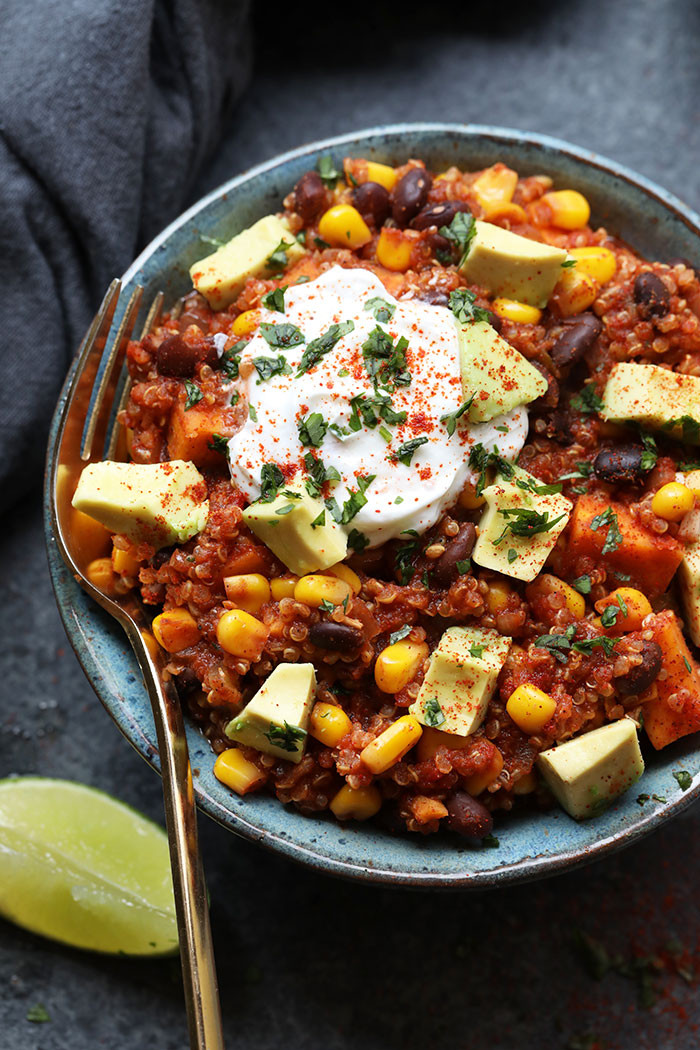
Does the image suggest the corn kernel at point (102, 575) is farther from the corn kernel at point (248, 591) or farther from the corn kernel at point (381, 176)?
the corn kernel at point (381, 176)

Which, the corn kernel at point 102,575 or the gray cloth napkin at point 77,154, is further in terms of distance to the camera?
the gray cloth napkin at point 77,154

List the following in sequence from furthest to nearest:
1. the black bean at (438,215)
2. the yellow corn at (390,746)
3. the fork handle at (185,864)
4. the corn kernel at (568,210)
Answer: the corn kernel at (568,210) < the black bean at (438,215) < the yellow corn at (390,746) < the fork handle at (185,864)

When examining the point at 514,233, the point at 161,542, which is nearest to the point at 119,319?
the point at 161,542

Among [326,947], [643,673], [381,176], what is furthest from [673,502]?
[326,947]

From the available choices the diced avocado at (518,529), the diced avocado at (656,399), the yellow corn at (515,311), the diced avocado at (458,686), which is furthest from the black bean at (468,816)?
the yellow corn at (515,311)

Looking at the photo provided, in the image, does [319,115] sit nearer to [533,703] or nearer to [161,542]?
[161,542]
